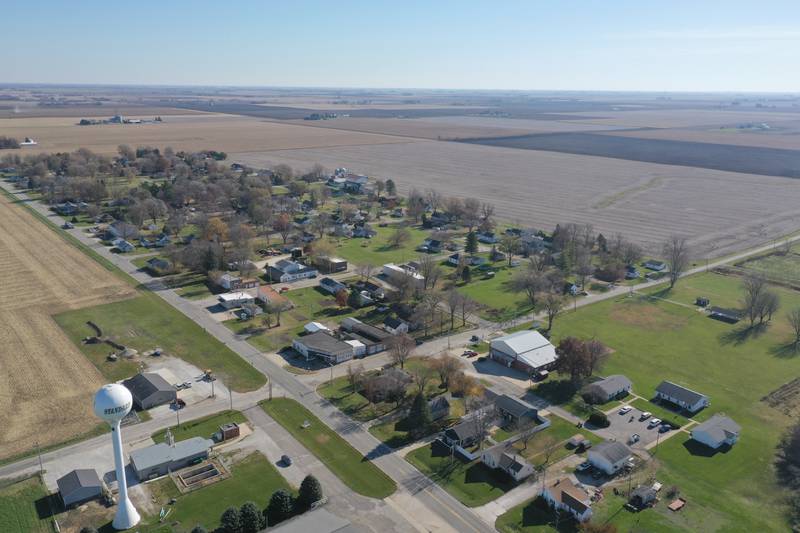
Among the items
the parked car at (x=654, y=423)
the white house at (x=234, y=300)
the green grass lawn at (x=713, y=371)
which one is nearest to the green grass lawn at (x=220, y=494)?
the green grass lawn at (x=713, y=371)

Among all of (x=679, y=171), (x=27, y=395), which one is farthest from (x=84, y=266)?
(x=679, y=171)

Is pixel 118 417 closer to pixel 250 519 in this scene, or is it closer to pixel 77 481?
pixel 77 481

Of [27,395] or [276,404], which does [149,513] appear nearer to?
[276,404]

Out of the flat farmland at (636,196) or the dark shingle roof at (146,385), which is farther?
the flat farmland at (636,196)

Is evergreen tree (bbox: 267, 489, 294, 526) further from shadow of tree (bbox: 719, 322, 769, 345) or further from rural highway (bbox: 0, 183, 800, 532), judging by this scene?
shadow of tree (bbox: 719, 322, 769, 345)

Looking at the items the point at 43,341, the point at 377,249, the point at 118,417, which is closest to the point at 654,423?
the point at 118,417

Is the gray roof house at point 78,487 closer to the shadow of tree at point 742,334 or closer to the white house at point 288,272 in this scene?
the white house at point 288,272
